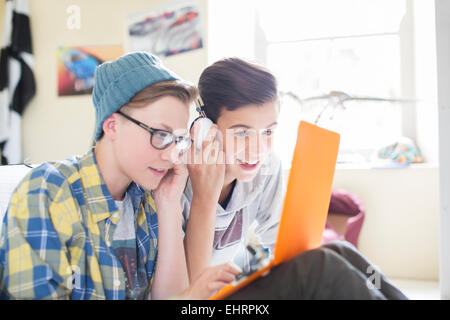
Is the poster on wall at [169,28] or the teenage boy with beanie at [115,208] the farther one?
the poster on wall at [169,28]

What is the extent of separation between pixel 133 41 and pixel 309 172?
466 millimetres

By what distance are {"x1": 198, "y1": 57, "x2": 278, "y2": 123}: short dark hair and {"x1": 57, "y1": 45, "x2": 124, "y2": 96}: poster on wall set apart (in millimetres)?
273

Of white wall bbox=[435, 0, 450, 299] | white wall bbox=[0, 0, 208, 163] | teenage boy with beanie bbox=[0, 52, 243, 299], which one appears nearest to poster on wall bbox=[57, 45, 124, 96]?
white wall bbox=[0, 0, 208, 163]

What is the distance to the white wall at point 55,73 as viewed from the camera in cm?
79

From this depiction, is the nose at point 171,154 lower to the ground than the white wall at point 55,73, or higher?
lower

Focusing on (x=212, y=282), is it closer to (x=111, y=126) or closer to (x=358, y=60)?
(x=111, y=126)

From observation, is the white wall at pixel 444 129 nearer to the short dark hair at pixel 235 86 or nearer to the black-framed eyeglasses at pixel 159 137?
the short dark hair at pixel 235 86

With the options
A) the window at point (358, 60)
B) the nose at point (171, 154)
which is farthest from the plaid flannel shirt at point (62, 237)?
the window at point (358, 60)

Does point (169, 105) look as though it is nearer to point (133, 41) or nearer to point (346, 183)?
point (133, 41)

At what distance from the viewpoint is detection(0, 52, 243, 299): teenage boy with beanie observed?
480 mm

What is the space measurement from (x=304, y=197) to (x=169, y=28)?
42cm

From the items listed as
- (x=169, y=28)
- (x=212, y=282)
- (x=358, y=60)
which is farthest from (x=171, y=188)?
(x=358, y=60)

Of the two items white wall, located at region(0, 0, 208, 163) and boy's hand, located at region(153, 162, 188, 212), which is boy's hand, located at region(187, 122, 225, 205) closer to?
boy's hand, located at region(153, 162, 188, 212)

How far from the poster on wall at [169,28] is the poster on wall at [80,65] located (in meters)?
0.06
